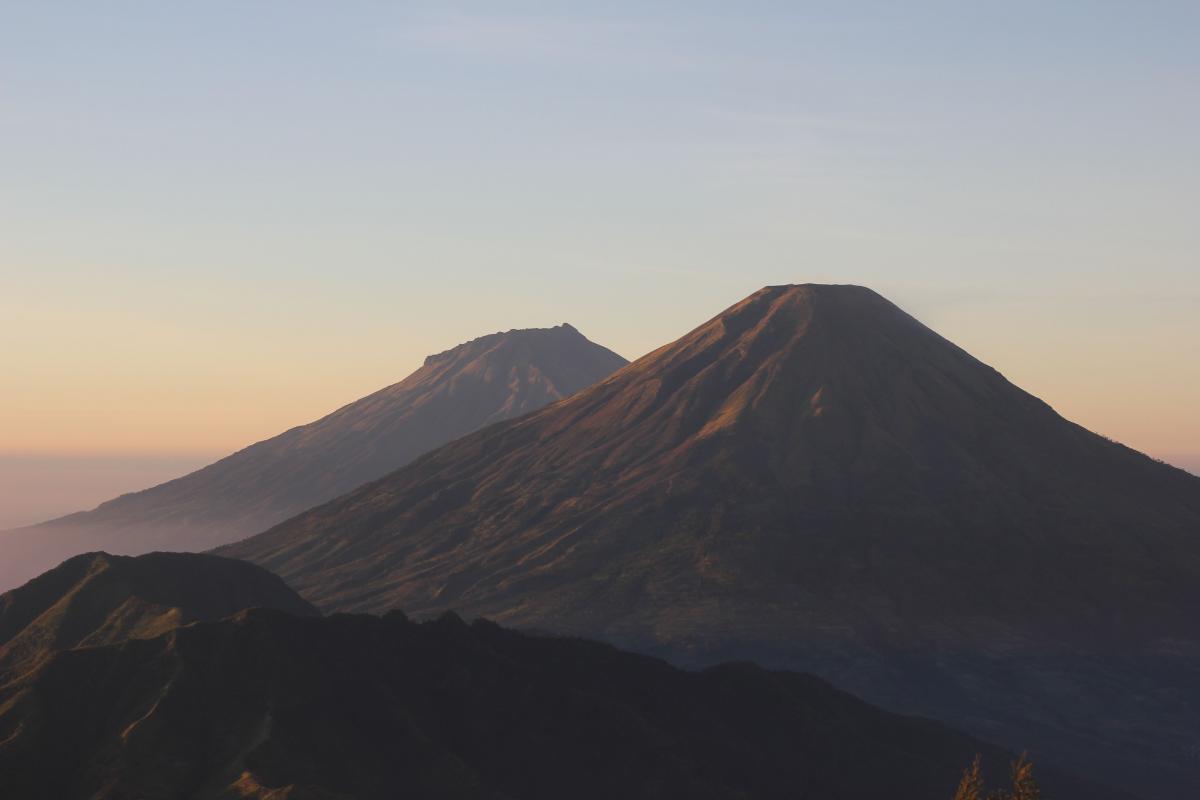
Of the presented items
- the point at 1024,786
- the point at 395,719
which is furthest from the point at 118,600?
the point at 1024,786

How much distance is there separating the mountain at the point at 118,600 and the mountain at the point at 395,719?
1.30 ft

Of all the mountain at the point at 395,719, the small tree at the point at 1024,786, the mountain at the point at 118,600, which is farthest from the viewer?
the mountain at the point at 118,600

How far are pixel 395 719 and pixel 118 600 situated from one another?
48222 mm

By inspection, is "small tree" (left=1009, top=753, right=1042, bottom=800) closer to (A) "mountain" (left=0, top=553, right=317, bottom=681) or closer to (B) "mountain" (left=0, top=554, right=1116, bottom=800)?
(B) "mountain" (left=0, top=554, right=1116, bottom=800)

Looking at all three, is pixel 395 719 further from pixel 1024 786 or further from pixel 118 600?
pixel 1024 786

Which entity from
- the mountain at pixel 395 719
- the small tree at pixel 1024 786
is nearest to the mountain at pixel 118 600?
the mountain at pixel 395 719

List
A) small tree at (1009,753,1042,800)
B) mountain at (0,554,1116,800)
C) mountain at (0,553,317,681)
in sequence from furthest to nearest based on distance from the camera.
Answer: mountain at (0,553,317,681)
mountain at (0,554,1116,800)
small tree at (1009,753,1042,800)

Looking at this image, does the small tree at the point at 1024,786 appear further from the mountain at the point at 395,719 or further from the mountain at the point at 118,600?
the mountain at the point at 118,600

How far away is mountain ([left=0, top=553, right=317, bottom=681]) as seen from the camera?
156 meters

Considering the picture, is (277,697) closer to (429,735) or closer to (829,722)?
(429,735)

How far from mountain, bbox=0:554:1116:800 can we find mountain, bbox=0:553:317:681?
15.6 inches

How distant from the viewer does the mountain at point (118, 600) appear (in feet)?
511

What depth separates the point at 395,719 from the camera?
12838cm

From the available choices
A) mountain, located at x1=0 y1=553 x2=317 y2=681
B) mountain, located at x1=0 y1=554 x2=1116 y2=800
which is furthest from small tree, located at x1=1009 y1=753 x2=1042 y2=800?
mountain, located at x1=0 y1=553 x2=317 y2=681
